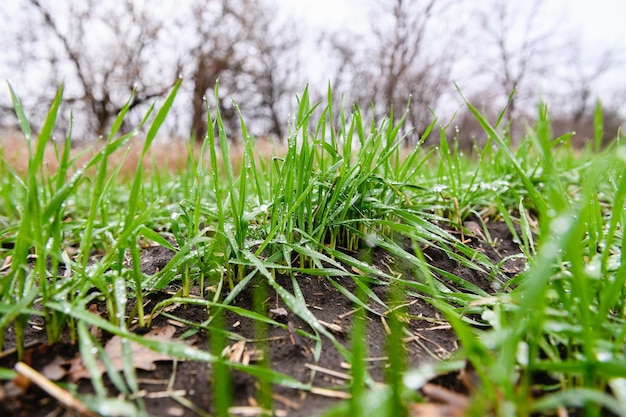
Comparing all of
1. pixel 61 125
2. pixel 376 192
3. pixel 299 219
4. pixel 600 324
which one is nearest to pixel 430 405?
pixel 600 324

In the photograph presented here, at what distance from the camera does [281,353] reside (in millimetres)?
770

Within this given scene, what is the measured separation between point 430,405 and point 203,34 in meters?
14.4

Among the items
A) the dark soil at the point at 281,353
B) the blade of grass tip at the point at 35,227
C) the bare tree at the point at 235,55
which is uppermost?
the bare tree at the point at 235,55

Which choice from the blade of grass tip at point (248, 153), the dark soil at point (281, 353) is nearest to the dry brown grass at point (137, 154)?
the blade of grass tip at point (248, 153)

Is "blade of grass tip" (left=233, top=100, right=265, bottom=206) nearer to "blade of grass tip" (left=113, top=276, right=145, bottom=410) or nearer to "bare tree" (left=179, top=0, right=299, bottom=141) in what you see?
"blade of grass tip" (left=113, top=276, right=145, bottom=410)

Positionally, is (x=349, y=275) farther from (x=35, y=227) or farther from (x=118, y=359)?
(x=35, y=227)

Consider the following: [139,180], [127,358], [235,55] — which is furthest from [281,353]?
[235,55]

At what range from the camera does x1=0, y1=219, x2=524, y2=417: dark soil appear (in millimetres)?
624

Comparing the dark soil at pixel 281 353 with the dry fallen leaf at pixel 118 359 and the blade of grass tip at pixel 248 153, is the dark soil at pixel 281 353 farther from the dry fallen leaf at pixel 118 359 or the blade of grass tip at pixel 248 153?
the blade of grass tip at pixel 248 153

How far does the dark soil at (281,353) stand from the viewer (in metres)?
0.62

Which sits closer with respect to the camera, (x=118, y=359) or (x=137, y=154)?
(x=118, y=359)

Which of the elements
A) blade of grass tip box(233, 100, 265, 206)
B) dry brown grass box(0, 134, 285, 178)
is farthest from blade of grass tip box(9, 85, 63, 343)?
dry brown grass box(0, 134, 285, 178)

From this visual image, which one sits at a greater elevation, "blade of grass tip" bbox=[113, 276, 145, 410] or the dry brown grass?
the dry brown grass

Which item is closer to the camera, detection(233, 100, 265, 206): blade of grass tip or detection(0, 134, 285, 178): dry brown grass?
detection(233, 100, 265, 206): blade of grass tip
